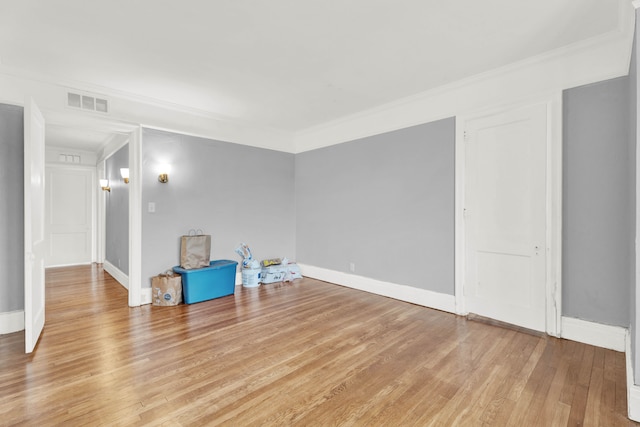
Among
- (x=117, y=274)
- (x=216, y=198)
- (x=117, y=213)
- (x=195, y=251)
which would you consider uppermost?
(x=216, y=198)

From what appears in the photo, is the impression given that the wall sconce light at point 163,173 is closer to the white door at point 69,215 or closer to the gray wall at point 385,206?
the gray wall at point 385,206

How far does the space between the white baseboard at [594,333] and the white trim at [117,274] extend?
5790 mm

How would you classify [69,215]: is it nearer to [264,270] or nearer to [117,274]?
[117,274]

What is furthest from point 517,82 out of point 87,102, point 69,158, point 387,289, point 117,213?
point 69,158

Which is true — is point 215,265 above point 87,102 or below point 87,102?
below

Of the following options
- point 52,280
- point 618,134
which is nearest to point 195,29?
point 618,134

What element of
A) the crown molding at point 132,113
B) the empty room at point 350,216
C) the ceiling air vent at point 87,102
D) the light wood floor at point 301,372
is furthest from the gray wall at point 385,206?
the ceiling air vent at point 87,102

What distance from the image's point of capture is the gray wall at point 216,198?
4.18 m

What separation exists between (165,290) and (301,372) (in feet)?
8.17

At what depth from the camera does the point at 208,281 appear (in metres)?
4.20

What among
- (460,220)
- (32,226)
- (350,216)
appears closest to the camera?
(32,226)

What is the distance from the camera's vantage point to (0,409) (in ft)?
6.10

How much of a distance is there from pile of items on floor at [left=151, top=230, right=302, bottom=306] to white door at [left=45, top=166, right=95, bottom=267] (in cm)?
446

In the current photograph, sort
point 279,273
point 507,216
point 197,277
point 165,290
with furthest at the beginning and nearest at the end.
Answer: point 279,273 → point 197,277 → point 165,290 → point 507,216
